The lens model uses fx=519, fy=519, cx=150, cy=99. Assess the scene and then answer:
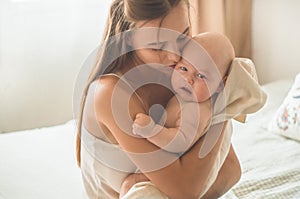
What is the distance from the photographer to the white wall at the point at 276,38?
2588 millimetres

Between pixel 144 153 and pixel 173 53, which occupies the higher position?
pixel 173 53

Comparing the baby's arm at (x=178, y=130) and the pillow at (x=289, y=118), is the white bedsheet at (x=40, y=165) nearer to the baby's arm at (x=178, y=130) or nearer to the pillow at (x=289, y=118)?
the baby's arm at (x=178, y=130)

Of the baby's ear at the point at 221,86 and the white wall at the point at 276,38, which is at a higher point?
the baby's ear at the point at 221,86

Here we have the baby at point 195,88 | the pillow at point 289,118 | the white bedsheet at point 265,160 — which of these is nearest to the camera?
the baby at point 195,88

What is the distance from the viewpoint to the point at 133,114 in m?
1.13

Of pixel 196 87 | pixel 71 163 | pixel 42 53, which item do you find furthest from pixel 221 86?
pixel 42 53

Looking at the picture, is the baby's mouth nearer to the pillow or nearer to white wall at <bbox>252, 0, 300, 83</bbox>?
the pillow

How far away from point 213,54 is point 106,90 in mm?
264

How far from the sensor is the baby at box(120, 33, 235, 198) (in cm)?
118

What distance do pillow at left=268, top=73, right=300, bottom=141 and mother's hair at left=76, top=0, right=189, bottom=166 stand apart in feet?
3.25

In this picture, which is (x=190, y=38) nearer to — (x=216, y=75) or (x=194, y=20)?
(x=216, y=75)

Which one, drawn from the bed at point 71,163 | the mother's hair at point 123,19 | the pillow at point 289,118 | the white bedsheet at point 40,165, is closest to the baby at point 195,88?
the mother's hair at point 123,19

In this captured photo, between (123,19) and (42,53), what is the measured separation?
1458 mm

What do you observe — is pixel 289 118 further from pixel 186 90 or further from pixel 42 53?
pixel 42 53
